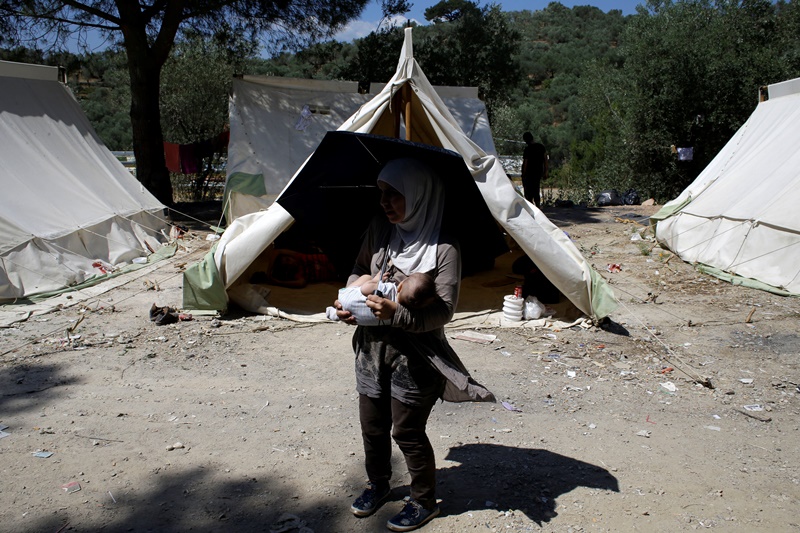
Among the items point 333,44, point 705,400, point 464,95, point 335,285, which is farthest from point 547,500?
point 333,44

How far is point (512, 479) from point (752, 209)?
6095 mm

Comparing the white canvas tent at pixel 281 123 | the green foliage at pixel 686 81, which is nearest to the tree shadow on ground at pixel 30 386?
the white canvas tent at pixel 281 123

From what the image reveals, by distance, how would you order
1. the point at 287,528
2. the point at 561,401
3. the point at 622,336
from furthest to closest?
the point at 622,336
the point at 561,401
the point at 287,528

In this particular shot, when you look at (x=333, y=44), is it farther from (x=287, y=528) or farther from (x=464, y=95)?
(x=287, y=528)

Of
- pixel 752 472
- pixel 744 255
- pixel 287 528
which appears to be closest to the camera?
pixel 287 528

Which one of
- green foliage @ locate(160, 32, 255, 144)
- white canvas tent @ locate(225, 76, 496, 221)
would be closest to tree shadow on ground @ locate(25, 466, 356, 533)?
white canvas tent @ locate(225, 76, 496, 221)

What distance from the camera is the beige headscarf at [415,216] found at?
232 centimetres

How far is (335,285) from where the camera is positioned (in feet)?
21.9

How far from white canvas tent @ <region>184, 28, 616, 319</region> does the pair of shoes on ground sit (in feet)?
9.39

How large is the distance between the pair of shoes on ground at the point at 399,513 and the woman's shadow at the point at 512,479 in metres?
0.18

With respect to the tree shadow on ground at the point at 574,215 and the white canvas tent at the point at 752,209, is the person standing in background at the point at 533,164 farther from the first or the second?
the white canvas tent at the point at 752,209

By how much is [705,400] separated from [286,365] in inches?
109

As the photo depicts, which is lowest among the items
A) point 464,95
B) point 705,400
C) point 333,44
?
point 705,400

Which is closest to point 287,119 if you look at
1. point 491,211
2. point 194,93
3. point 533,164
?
point 533,164
